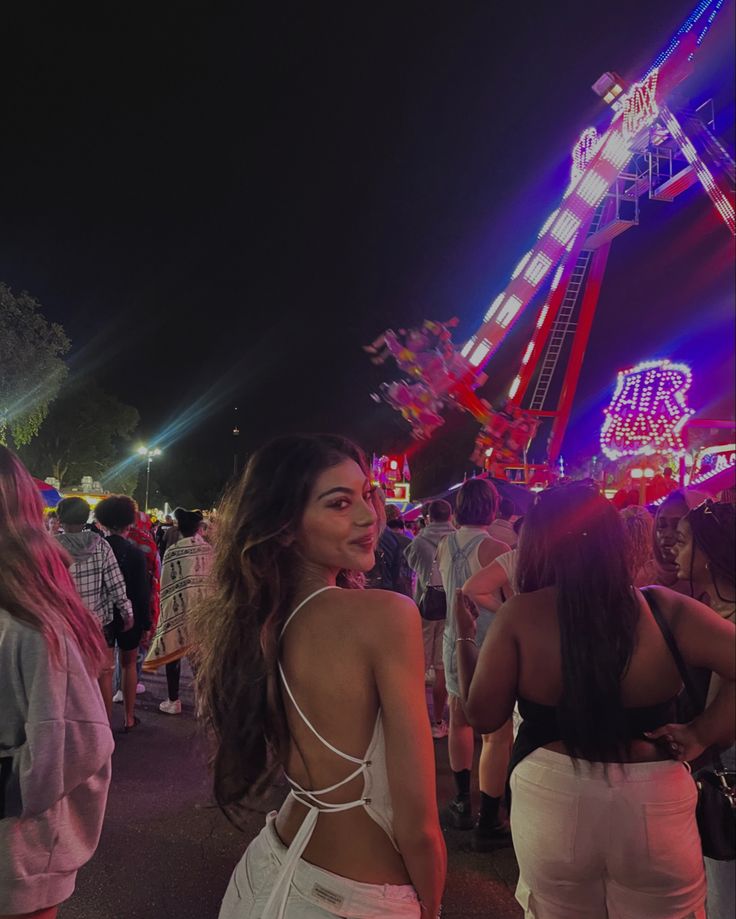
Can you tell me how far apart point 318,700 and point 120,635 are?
16.5ft

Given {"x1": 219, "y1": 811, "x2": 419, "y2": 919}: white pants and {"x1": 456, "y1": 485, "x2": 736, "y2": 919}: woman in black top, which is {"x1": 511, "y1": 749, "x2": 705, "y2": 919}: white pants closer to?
{"x1": 456, "y1": 485, "x2": 736, "y2": 919}: woman in black top

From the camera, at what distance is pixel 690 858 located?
1990mm

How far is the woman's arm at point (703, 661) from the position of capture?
2.04 meters

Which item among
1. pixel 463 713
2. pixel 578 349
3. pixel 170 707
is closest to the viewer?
pixel 463 713

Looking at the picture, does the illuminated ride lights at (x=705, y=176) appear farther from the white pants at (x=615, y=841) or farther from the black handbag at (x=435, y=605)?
the white pants at (x=615, y=841)

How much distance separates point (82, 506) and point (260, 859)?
471 cm

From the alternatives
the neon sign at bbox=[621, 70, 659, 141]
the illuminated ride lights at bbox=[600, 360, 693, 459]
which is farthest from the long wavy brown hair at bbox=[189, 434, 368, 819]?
the neon sign at bbox=[621, 70, 659, 141]

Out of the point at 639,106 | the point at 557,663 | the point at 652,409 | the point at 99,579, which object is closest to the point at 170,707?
the point at 99,579

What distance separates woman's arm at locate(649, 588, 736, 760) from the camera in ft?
6.68

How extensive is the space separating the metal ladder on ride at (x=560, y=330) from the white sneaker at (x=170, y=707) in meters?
23.9

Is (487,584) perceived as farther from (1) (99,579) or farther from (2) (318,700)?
(1) (99,579)


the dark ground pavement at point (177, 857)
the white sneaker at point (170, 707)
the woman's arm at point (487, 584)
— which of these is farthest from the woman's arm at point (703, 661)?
the white sneaker at point (170, 707)

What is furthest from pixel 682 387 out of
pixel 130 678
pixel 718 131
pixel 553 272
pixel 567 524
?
pixel 567 524

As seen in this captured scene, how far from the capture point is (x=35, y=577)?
6.37 ft
